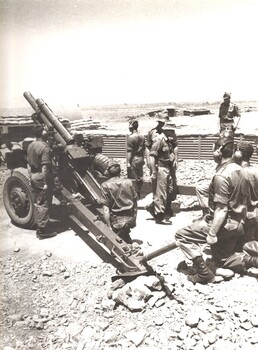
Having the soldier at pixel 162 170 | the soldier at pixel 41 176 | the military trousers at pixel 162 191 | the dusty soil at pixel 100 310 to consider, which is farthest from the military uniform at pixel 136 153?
the dusty soil at pixel 100 310

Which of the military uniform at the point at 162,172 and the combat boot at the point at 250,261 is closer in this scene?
the combat boot at the point at 250,261

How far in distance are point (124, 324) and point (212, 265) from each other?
4.40 ft

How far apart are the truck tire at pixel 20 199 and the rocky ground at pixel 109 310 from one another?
1.24 m

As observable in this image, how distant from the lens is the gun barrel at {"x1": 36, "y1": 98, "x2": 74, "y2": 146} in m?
6.74

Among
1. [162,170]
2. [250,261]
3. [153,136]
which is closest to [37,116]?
[153,136]

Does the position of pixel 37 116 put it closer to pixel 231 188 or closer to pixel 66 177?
pixel 66 177

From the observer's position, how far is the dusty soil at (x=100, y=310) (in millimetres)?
3670

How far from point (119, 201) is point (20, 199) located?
8.22 ft

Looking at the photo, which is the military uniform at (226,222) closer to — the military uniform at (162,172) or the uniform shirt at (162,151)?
the military uniform at (162,172)

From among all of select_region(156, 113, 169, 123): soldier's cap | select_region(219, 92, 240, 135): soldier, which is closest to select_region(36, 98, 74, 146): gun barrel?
select_region(156, 113, 169, 123): soldier's cap

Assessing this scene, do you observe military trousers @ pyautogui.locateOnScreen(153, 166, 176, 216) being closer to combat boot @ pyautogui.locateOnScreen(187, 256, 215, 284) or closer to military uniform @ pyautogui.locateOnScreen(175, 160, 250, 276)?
military uniform @ pyautogui.locateOnScreen(175, 160, 250, 276)

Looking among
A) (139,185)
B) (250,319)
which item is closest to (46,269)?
(250,319)

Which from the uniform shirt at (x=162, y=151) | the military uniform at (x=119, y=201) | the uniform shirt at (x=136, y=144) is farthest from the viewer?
the uniform shirt at (x=136, y=144)

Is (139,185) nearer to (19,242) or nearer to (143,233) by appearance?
(143,233)
